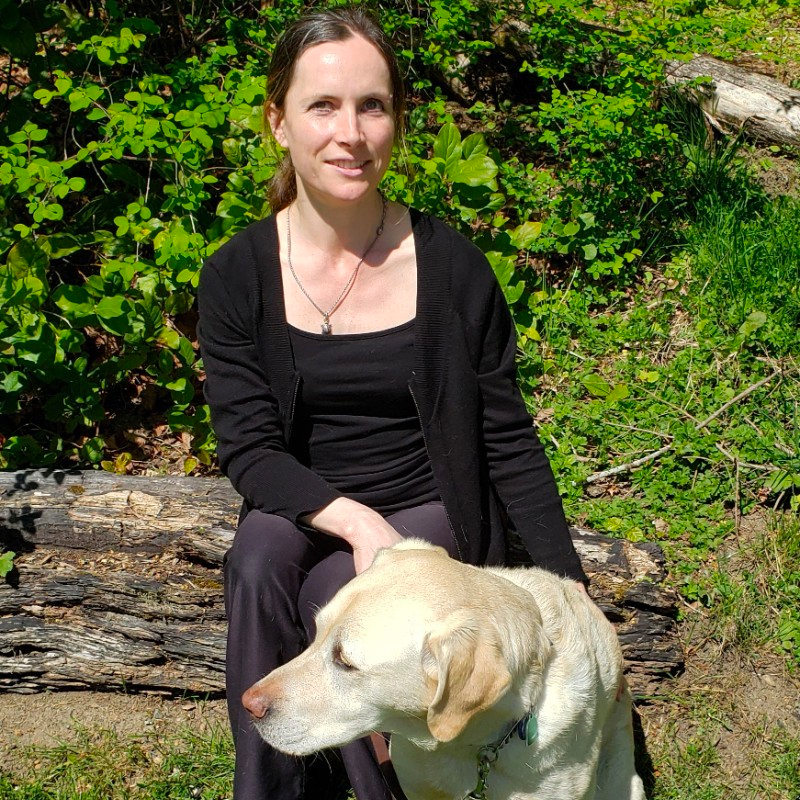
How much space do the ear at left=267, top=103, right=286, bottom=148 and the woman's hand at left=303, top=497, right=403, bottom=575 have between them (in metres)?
1.21

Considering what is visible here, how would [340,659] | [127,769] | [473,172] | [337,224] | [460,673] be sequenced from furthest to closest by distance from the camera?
[473,172]
[127,769]
[337,224]
[340,659]
[460,673]

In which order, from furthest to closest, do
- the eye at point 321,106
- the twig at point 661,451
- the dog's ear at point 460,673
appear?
1. the twig at point 661,451
2. the eye at point 321,106
3. the dog's ear at point 460,673

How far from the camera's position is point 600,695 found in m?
2.57

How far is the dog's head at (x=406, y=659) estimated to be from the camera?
82.2 inches

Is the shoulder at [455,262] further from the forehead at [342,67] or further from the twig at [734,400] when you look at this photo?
the twig at [734,400]

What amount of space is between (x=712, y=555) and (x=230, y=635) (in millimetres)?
2184

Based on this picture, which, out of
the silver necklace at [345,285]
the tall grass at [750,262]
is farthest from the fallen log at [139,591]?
the tall grass at [750,262]

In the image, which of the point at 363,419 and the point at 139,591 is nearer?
the point at 363,419

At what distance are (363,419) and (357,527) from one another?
0.40 m

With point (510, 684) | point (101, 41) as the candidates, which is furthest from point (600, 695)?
point (101, 41)

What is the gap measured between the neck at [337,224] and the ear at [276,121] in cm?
20

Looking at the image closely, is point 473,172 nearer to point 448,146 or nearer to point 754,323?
point 448,146

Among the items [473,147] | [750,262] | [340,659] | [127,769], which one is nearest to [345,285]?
[340,659]

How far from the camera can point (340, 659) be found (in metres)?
2.26
